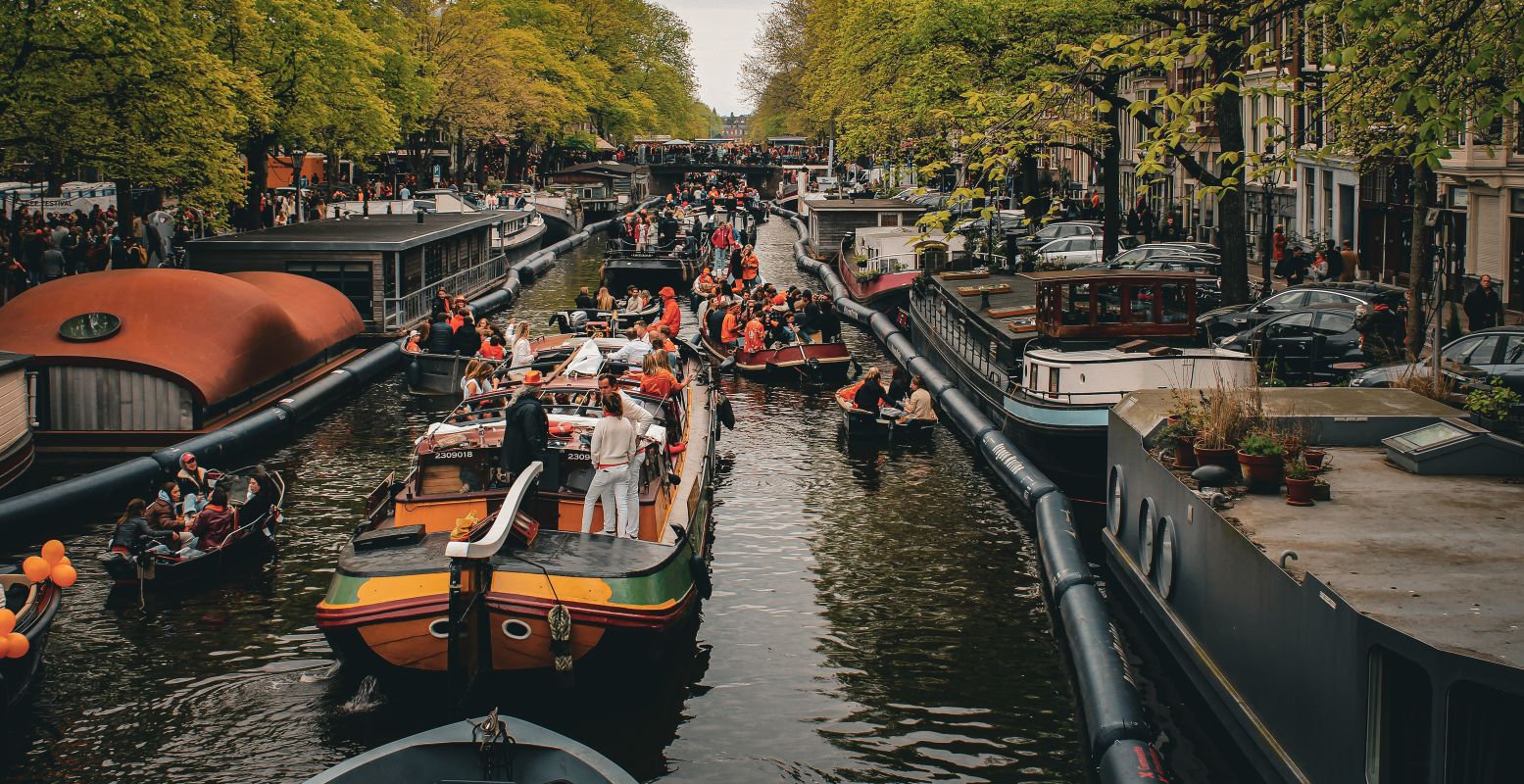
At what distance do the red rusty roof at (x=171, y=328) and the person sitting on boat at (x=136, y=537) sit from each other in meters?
7.39

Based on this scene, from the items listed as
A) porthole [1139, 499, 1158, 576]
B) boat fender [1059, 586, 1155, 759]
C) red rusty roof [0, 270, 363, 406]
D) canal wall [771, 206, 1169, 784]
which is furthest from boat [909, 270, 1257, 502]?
red rusty roof [0, 270, 363, 406]

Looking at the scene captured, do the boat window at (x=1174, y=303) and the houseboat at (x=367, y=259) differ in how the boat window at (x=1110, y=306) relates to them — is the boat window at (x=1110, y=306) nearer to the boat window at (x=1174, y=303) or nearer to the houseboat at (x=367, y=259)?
the boat window at (x=1174, y=303)

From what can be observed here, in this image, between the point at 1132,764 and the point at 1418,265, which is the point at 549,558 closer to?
the point at 1132,764

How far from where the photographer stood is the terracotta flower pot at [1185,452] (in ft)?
51.3

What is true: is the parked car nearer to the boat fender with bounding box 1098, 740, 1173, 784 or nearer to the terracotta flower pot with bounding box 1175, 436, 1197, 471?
the terracotta flower pot with bounding box 1175, 436, 1197, 471

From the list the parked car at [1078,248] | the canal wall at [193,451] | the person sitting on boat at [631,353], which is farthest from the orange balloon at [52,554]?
the parked car at [1078,248]

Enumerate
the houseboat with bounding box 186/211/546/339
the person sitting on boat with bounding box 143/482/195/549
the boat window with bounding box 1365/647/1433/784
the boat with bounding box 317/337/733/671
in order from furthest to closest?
the houseboat with bounding box 186/211/546/339, the person sitting on boat with bounding box 143/482/195/549, the boat with bounding box 317/337/733/671, the boat window with bounding box 1365/647/1433/784

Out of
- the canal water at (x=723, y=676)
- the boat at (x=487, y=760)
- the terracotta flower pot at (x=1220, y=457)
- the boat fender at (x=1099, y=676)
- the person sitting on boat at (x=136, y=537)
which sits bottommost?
the canal water at (x=723, y=676)

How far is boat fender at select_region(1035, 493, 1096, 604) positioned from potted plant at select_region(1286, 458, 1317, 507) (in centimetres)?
381

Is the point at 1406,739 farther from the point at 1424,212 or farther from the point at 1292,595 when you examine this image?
the point at 1424,212

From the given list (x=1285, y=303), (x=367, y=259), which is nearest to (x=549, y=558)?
(x=1285, y=303)

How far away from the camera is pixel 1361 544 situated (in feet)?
40.8

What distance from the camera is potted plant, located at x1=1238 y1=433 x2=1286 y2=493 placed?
47.3 feet

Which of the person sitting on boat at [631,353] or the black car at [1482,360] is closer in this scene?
the black car at [1482,360]
